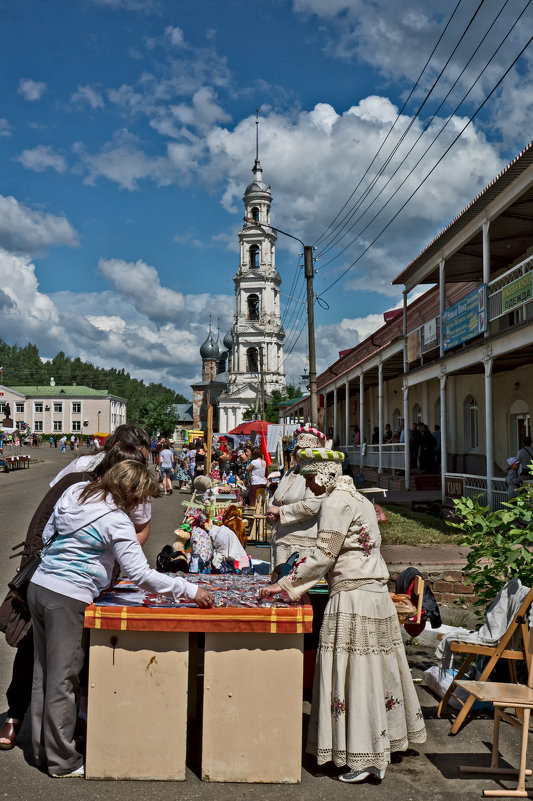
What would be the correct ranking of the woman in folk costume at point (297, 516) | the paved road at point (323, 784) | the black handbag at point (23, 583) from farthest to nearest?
1. the woman in folk costume at point (297, 516)
2. the black handbag at point (23, 583)
3. the paved road at point (323, 784)

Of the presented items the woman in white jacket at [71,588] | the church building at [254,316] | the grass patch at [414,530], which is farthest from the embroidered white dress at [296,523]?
the church building at [254,316]

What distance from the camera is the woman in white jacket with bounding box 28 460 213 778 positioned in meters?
3.82

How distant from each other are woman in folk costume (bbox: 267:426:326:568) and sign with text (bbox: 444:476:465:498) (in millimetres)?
8945

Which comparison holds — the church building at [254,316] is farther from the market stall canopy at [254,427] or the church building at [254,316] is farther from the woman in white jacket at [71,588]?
the woman in white jacket at [71,588]

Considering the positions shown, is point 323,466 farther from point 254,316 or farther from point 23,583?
point 254,316

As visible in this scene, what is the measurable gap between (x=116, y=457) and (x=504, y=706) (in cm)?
266

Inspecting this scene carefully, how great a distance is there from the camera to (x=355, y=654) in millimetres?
3879

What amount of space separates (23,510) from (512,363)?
12.6 metres

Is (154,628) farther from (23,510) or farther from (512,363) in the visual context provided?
(23,510)

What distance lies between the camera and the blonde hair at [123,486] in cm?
393

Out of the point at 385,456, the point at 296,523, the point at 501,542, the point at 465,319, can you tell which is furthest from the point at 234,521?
the point at 385,456

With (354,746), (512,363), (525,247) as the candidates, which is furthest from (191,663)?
(525,247)

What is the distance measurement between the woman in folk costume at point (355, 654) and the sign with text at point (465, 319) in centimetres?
1005

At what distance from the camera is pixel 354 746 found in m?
3.84
